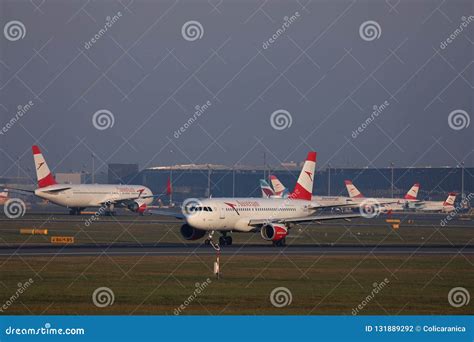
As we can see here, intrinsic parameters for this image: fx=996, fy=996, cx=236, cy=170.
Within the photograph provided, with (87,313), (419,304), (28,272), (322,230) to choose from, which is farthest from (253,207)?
(87,313)

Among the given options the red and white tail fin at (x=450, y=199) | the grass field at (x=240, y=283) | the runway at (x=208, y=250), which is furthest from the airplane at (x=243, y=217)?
the red and white tail fin at (x=450, y=199)

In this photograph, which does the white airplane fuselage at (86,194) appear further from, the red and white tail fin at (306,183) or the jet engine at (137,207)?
the red and white tail fin at (306,183)

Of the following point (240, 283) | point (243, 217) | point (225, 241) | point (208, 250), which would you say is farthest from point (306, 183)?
point (240, 283)

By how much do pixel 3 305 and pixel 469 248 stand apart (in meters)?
41.9

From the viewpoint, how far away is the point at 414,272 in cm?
4759

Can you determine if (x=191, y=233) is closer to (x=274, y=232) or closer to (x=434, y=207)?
(x=274, y=232)

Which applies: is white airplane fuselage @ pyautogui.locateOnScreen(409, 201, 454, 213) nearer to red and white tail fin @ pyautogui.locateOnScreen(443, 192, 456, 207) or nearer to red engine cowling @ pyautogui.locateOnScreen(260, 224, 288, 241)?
red and white tail fin @ pyautogui.locateOnScreen(443, 192, 456, 207)

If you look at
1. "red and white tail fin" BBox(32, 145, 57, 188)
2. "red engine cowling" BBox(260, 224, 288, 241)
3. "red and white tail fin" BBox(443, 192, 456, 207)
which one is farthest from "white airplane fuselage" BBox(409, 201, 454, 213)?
"red engine cowling" BBox(260, 224, 288, 241)

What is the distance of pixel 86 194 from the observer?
129m

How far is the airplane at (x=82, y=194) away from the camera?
12750 cm

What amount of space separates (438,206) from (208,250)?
117339mm

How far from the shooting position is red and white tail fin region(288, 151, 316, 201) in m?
76.8

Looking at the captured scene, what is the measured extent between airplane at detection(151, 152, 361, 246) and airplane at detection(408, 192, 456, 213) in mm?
95780

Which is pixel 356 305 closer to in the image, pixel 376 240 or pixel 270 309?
pixel 270 309
